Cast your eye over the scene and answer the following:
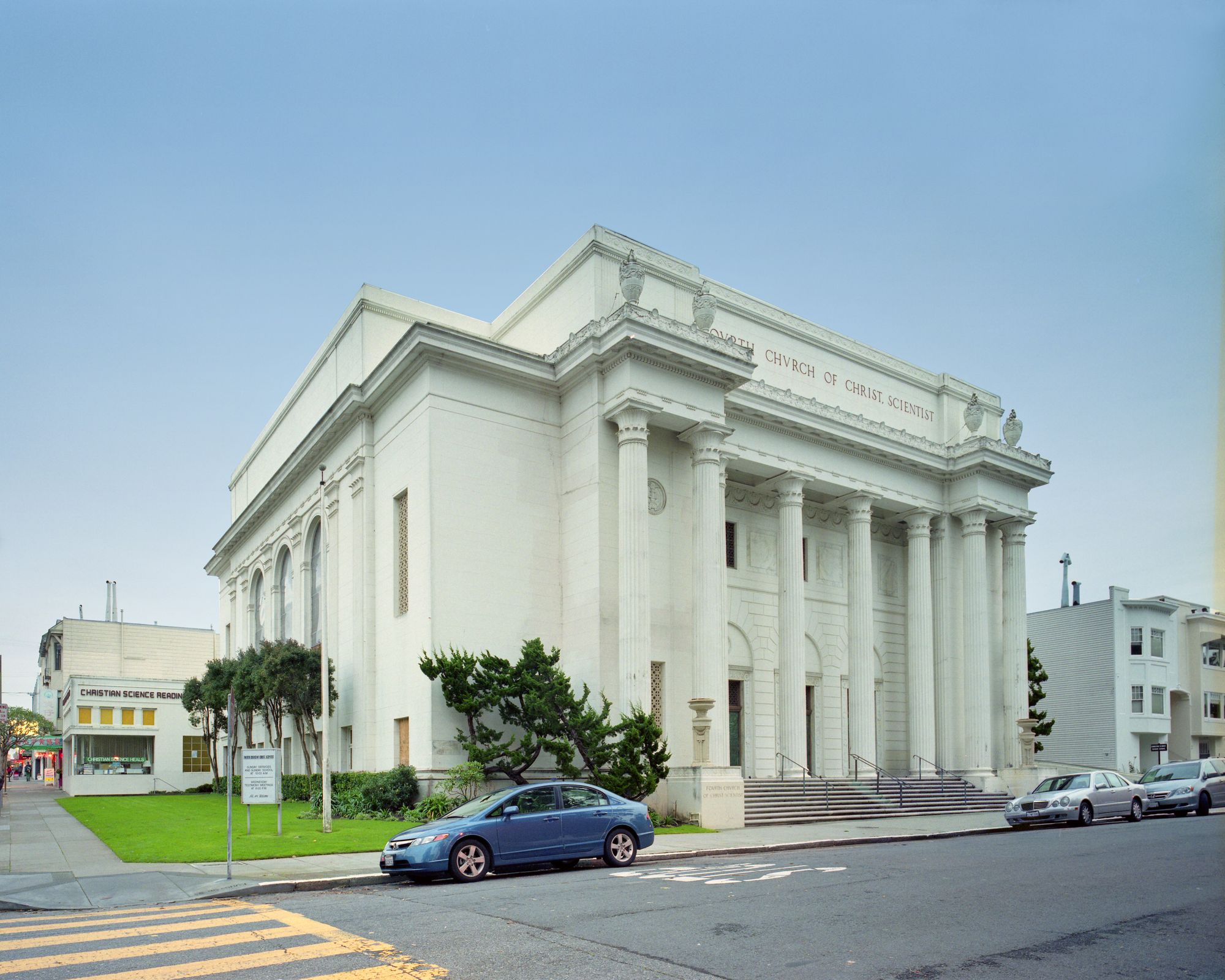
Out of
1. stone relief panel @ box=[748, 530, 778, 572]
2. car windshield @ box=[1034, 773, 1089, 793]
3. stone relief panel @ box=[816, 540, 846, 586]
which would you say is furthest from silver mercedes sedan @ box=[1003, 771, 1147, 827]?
stone relief panel @ box=[816, 540, 846, 586]

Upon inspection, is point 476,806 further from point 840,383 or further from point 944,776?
point 944,776

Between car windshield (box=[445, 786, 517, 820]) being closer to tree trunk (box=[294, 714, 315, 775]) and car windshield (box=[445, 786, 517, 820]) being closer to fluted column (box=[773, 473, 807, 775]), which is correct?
fluted column (box=[773, 473, 807, 775])

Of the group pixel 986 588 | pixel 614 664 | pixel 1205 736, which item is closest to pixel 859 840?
pixel 614 664

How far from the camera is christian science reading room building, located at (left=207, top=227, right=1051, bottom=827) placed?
29.3 metres

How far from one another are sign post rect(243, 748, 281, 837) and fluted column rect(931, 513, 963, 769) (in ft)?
97.1

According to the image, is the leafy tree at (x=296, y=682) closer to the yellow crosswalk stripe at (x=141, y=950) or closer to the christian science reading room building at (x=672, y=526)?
the christian science reading room building at (x=672, y=526)

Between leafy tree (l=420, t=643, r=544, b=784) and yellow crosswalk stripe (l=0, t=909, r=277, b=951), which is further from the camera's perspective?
leafy tree (l=420, t=643, r=544, b=784)

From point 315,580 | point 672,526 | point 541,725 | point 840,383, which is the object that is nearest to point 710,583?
point 672,526

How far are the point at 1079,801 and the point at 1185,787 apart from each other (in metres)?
6.17

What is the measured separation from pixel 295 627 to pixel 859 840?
27.3 meters

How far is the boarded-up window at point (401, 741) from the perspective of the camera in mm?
30172

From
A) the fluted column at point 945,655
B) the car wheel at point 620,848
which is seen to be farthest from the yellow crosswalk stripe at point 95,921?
the fluted column at point 945,655

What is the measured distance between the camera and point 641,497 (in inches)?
1150

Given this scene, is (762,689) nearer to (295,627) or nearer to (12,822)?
(295,627)
